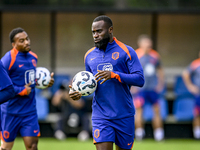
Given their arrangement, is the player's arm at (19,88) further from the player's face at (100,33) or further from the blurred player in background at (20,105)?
the player's face at (100,33)

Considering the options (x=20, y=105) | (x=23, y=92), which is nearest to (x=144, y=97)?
(x=20, y=105)

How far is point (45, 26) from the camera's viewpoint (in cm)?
1201

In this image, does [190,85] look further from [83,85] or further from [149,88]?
[83,85]

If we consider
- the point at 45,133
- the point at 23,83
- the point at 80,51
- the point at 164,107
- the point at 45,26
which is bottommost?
the point at 45,133

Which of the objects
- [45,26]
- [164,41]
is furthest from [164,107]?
[45,26]

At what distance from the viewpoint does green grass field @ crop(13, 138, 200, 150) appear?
9.01 m

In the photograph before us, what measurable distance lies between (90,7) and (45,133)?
12.8ft

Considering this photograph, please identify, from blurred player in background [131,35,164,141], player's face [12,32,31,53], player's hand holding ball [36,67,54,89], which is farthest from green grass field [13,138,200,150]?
player's face [12,32,31,53]

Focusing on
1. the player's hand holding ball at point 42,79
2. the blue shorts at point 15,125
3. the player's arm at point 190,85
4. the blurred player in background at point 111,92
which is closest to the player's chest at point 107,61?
the blurred player in background at point 111,92

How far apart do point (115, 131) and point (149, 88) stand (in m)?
5.08

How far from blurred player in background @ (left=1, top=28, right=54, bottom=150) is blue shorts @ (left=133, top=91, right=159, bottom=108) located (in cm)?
439

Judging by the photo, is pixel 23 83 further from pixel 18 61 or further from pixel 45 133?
pixel 45 133

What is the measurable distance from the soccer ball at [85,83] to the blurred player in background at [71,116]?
5.33 metres

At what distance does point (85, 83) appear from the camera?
488 cm
